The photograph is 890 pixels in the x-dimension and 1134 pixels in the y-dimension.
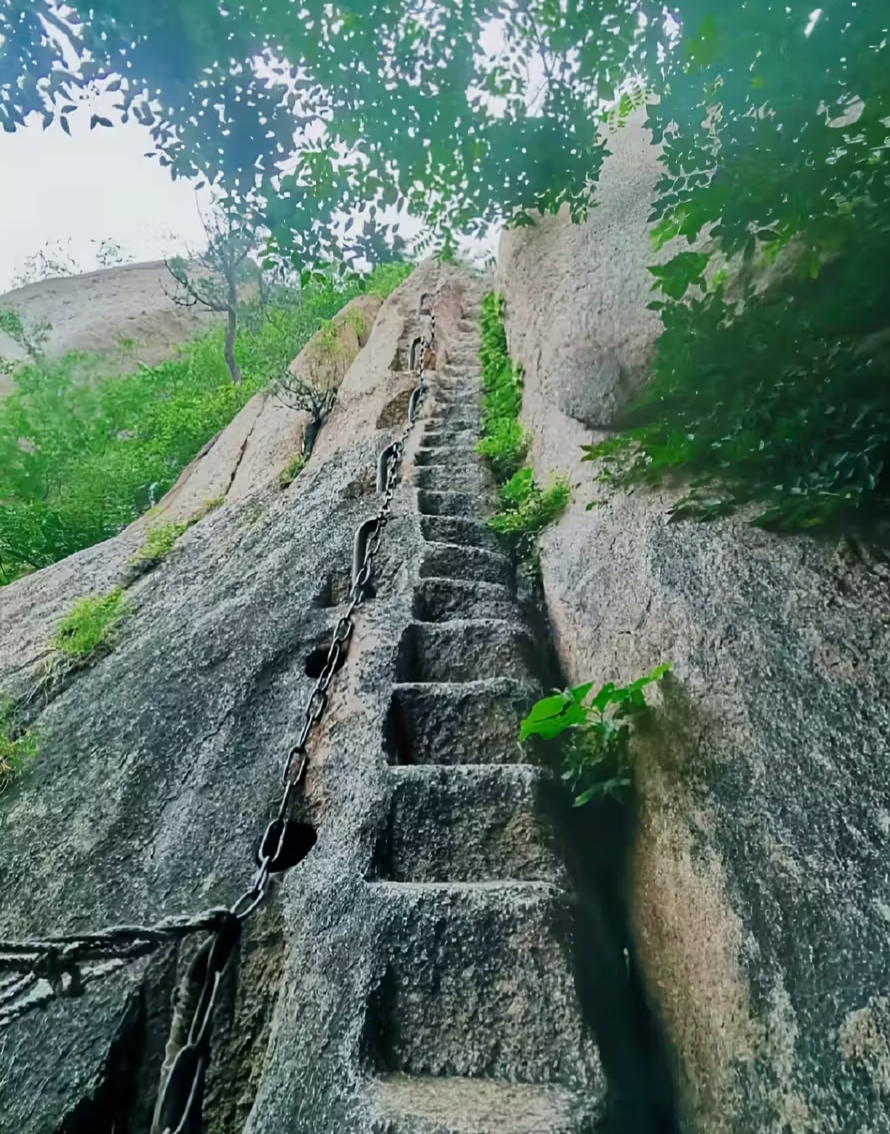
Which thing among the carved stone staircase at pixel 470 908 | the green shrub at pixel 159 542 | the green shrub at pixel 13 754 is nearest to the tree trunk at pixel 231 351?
the green shrub at pixel 159 542

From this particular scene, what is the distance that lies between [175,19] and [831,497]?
292 centimetres

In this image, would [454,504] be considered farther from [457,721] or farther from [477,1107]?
[477,1107]

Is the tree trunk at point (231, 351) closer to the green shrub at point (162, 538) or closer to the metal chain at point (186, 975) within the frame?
the green shrub at point (162, 538)

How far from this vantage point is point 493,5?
10.5 ft

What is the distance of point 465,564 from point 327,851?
87.6 inches

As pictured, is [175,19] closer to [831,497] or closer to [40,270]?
[831,497]

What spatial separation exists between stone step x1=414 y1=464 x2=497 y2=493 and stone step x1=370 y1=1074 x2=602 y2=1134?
404 centimetres

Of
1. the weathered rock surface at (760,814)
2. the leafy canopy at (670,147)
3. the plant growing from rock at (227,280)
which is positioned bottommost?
the plant growing from rock at (227,280)

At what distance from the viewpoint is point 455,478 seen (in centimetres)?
573

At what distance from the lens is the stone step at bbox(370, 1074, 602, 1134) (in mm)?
1823

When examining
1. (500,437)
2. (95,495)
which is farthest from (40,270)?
(500,437)

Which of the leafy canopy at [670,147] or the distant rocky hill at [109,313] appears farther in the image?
the distant rocky hill at [109,313]

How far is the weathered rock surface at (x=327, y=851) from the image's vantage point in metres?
2.12

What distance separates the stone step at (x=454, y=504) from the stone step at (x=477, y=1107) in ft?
11.8
